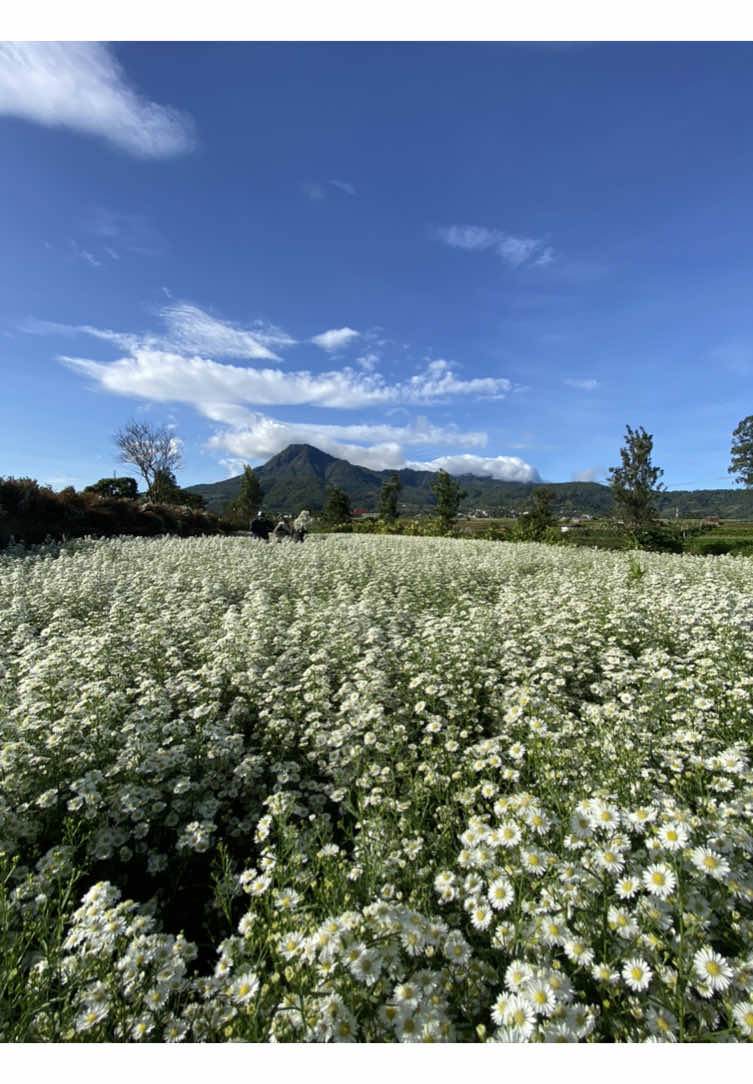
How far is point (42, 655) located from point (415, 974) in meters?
5.58

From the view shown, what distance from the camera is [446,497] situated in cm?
4141

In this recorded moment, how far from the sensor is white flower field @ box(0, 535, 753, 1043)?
1.61 metres

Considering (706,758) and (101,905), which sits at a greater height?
(706,758)

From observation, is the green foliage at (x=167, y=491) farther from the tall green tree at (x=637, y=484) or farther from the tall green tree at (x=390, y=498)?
the tall green tree at (x=637, y=484)

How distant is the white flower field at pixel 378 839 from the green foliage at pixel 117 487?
49.5 metres

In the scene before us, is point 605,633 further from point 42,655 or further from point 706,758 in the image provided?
point 42,655

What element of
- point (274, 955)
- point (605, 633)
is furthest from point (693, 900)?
point (605, 633)

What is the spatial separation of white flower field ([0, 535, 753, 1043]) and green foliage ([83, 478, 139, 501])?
162ft

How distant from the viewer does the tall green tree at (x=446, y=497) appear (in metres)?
40.9

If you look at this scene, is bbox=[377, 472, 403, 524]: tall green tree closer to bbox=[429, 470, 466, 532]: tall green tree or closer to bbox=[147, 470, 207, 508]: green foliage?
bbox=[429, 470, 466, 532]: tall green tree

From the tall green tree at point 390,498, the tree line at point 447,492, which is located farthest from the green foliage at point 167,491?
the tall green tree at point 390,498

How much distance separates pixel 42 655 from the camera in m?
5.45

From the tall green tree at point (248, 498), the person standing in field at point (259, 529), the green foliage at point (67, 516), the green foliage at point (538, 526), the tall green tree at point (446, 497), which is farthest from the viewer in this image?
the tall green tree at point (248, 498)

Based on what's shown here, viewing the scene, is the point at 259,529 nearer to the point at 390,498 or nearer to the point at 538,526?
the point at 538,526
